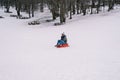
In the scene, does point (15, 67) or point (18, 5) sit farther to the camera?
point (18, 5)

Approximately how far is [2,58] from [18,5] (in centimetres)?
4818

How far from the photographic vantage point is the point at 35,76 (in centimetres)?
965

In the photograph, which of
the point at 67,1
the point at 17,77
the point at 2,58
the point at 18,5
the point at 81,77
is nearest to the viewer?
the point at 81,77

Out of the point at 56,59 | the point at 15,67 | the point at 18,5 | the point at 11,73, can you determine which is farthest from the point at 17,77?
the point at 18,5

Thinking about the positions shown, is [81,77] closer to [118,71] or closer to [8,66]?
[118,71]

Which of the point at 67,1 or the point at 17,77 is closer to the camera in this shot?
the point at 17,77

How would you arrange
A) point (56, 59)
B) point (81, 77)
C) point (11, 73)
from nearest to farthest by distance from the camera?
point (81, 77) < point (11, 73) < point (56, 59)

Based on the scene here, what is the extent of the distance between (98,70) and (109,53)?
392 cm

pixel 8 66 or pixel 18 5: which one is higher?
pixel 18 5

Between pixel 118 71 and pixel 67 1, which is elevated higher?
pixel 67 1

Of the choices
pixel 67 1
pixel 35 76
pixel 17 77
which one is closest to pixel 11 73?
pixel 17 77

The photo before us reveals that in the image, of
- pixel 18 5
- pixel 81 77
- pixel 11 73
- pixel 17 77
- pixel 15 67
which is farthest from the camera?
pixel 18 5

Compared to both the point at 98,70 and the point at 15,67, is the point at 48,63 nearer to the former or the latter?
the point at 15,67

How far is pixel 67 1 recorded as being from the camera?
39.7 m
